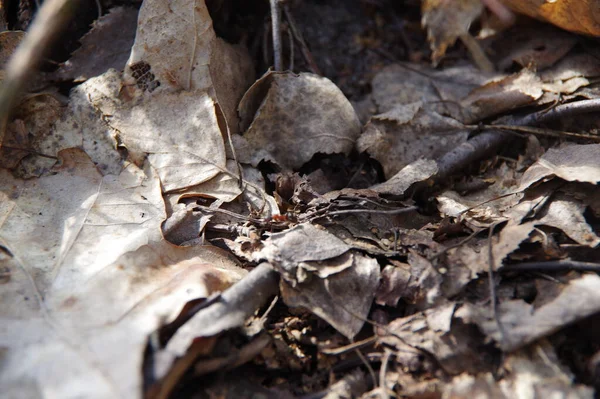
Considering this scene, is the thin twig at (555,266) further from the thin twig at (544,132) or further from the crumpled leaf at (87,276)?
the crumpled leaf at (87,276)

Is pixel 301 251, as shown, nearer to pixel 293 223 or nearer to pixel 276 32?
pixel 293 223

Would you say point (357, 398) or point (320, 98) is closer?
point (357, 398)

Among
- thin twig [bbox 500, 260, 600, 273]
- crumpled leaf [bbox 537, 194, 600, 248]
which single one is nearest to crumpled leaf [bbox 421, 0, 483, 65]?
crumpled leaf [bbox 537, 194, 600, 248]

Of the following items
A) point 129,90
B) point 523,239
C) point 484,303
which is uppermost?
point 129,90

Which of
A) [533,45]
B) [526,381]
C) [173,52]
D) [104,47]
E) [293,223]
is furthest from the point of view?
[533,45]

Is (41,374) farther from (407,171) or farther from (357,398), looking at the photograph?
(407,171)

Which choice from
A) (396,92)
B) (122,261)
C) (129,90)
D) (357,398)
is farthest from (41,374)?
(396,92)

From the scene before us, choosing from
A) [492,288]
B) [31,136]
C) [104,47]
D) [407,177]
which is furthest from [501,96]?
[31,136]
